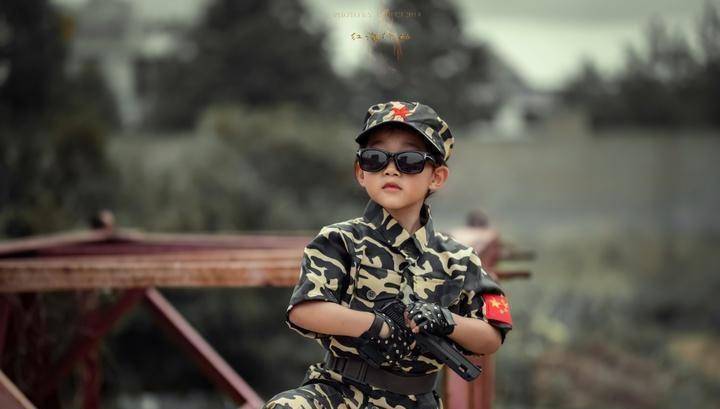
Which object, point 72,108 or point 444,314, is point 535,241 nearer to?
point 72,108

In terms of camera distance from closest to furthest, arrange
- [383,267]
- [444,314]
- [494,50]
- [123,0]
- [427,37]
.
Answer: [444,314], [383,267], [427,37], [123,0], [494,50]

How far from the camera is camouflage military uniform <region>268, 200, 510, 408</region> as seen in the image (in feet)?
8.46

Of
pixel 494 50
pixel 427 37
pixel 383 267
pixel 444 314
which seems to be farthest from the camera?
pixel 494 50

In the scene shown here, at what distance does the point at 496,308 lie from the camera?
104 inches

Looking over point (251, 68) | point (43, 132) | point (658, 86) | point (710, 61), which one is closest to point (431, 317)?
point (43, 132)

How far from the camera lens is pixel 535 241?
16.3 metres

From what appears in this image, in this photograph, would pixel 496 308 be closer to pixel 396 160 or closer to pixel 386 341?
pixel 386 341

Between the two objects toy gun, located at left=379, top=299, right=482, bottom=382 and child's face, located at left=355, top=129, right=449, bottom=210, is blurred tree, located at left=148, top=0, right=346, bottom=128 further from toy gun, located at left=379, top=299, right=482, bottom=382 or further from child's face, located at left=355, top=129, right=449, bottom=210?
toy gun, located at left=379, top=299, right=482, bottom=382

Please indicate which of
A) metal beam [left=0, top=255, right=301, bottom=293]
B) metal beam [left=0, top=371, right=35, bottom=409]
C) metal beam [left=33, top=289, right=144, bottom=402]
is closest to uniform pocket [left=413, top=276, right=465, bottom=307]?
metal beam [left=0, top=255, right=301, bottom=293]

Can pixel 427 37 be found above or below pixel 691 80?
below

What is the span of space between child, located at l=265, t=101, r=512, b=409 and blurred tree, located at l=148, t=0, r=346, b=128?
13.5m

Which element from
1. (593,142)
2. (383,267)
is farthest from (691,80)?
(383,267)

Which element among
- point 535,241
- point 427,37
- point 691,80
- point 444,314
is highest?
point 691,80

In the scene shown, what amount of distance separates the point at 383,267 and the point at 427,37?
25.2ft
